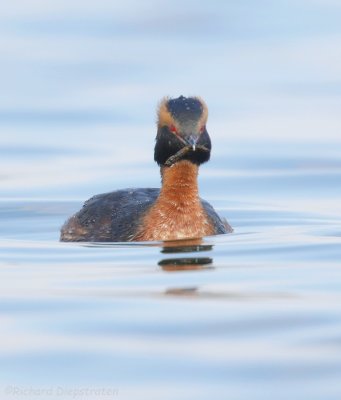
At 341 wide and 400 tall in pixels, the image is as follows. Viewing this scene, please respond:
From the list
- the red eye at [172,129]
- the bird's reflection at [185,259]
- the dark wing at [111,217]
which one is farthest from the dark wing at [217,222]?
the red eye at [172,129]

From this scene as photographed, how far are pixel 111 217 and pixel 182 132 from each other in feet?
4.76

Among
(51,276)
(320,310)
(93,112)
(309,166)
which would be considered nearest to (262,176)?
(309,166)

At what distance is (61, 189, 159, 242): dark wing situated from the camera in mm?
16094

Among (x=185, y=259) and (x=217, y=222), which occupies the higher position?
(x=217, y=222)

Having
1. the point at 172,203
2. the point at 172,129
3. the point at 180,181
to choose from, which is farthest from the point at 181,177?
the point at 172,129

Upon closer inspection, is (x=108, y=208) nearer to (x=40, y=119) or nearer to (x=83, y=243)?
(x=83, y=243)

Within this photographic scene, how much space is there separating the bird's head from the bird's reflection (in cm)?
84

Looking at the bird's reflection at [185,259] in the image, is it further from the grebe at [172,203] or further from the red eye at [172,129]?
the red eye at [172,129]

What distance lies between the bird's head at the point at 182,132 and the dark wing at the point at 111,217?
65 centimetres

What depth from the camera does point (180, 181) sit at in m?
16.1

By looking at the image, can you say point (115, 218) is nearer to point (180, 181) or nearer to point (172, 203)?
point (172, 203)

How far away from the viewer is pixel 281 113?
2402 centimetres

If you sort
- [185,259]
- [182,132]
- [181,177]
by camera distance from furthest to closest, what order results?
[181,177], [182,132], [185,259]

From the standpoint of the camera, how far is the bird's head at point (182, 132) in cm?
1542
